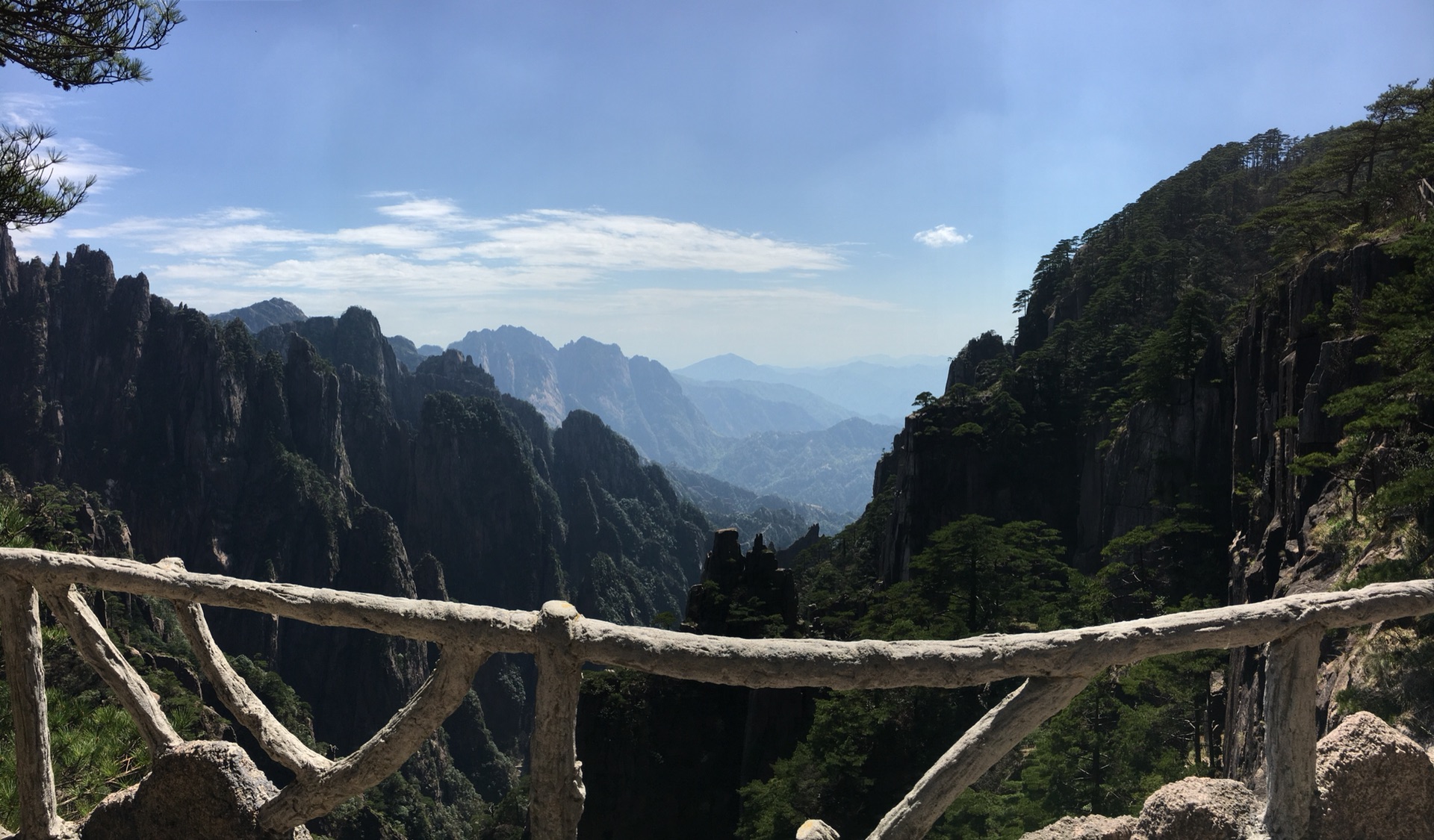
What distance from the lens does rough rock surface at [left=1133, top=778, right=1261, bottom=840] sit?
8.51 ft

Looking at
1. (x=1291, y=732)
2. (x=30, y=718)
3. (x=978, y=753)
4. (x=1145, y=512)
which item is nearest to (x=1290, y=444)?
(x=1145, y=512)

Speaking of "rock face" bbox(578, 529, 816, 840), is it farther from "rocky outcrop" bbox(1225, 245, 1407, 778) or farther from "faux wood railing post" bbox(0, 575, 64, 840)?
"faux wood railing post" bbox(0, 575, 64, 840)

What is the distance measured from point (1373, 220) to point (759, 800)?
72.9 feet

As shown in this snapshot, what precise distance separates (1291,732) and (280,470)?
102100 mm

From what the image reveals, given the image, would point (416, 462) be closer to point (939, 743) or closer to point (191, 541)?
point (191, 541)

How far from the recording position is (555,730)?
7.51ft

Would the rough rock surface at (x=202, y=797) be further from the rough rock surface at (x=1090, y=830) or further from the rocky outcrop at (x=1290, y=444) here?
the rocky outcrop at (x=1290, y=444)

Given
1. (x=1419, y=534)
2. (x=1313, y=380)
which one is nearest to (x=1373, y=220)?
(x=1313, y=380)

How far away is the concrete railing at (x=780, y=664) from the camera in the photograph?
7.33 feet

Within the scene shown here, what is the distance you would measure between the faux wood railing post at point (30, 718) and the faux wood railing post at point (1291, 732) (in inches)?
160

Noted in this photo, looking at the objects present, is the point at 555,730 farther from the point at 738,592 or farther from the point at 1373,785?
the point at 738,592

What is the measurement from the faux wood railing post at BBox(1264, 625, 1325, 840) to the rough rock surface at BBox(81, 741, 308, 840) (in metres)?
3.11

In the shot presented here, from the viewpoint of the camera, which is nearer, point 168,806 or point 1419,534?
point 168,806

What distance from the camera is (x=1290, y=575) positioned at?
13.3 m
